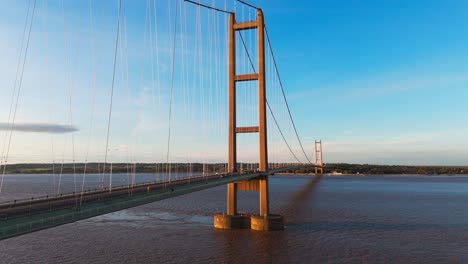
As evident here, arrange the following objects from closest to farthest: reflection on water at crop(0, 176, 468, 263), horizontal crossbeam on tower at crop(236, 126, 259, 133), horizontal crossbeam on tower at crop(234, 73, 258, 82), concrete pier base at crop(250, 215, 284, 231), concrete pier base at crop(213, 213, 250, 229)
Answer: reflection on water at crop(0, 176, 468, 263) → concrete pier base at crop(250, 215, 284, 231) → concrete pier base at crop(213, 213, 250, 229) → horizontal crossbeam on tower at crop(236, 126, 259, 133) → horizontal crossbeam on tower at crop(234, 73, 258, 82)

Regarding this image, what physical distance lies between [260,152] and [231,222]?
629 cm

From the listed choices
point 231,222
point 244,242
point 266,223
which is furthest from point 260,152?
point 244,242

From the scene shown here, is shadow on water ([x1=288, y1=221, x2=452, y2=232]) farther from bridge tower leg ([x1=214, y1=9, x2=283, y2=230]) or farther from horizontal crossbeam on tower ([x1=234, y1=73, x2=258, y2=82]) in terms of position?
horizontal crossbeam on tower ([x1=234, y1=73, x2=258, y2=82])

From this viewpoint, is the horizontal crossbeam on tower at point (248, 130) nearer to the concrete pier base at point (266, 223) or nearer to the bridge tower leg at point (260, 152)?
the bridge tower leg at point (260, 152)

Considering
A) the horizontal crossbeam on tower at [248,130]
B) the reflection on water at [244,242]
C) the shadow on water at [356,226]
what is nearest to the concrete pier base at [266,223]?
the reflection on water at [244,242]

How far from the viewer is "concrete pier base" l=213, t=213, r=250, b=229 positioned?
83.5 feet

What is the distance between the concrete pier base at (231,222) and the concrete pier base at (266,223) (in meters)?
0.55

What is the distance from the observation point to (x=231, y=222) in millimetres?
25516

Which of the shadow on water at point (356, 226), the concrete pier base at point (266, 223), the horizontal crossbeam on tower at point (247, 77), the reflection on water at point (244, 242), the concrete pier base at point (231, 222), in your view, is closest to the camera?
the reflection on water at point (244, 242)

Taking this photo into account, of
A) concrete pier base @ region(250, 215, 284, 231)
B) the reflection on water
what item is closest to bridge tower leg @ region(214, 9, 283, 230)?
concrete pier base @ region(250, 215, 284, 231)

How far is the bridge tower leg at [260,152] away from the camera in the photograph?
83.8ft

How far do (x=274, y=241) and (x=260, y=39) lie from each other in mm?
17784

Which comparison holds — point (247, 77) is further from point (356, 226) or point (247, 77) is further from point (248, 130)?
point (356, 226)

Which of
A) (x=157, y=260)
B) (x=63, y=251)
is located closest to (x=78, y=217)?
(x=157, y=260)
